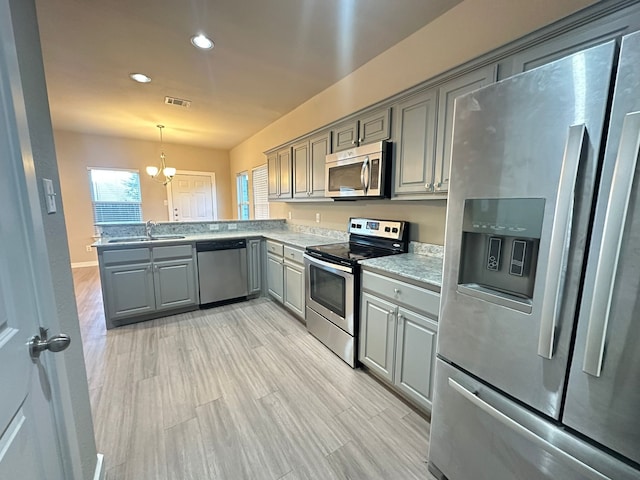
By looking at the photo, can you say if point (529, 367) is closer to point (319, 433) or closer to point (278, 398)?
point (319, 433)

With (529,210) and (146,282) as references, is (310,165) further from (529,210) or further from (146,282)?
(529,210)

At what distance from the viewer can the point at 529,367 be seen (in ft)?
3.18

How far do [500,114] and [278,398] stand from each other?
210 cm

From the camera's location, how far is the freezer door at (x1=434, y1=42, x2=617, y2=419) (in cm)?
82

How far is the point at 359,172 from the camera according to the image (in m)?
2.40

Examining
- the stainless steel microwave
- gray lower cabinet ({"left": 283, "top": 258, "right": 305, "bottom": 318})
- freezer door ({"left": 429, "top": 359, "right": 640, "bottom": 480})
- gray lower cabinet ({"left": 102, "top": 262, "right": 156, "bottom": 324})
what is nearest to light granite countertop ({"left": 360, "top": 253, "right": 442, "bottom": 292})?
freezer door ({"left": 429, "top": 359, "right": 640, "bottom": 480})

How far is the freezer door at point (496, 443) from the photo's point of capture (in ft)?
2.80

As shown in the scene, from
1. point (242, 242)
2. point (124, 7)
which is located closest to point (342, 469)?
point (242, 242)

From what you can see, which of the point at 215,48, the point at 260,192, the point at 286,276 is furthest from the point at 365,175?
the point at 260,192

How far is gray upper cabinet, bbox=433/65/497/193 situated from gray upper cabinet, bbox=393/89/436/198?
0.04 meters

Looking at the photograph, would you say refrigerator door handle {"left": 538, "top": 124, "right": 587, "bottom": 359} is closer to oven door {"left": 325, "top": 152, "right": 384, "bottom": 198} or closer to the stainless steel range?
the stainless steel range

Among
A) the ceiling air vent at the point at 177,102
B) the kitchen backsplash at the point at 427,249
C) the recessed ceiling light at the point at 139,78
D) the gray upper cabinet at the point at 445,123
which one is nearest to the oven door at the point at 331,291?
the kitchen backsplash at the point at 427,249

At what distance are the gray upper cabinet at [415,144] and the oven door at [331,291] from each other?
2.66 ft

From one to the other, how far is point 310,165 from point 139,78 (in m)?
2.14
